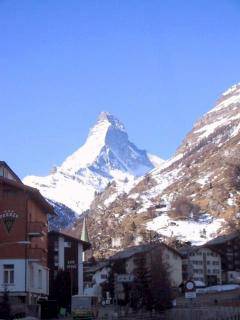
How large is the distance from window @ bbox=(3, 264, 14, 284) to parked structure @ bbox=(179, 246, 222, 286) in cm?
11476

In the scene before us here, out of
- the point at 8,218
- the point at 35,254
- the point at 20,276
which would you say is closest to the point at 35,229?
the point at 35,254

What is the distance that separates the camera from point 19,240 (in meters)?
65.6

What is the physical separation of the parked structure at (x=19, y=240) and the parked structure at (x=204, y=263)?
113 metres

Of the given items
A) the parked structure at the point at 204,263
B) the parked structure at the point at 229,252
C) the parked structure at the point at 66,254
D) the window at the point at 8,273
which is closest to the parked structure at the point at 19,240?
the window at the point at 8,273

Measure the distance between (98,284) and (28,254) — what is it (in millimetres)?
88732

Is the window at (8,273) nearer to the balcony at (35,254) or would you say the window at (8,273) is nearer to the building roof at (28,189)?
the balcony at (35,254)

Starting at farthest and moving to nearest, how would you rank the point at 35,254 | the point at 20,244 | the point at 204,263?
the point at 204,263 → the point at 35,254 → the point at 20,244

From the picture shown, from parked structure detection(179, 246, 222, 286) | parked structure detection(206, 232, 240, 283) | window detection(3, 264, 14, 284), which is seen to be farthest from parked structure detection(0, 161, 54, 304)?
parked structure detection(206, 232, 240, 283)

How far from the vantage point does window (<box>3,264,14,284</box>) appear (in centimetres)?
6500

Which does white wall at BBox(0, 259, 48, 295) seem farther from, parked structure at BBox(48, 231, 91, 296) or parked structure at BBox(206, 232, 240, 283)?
parked structure at BBox(206, 232, 240, 283)

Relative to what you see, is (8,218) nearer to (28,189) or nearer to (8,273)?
(28,189)

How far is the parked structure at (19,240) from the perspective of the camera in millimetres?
64625

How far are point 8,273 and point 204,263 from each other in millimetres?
121656

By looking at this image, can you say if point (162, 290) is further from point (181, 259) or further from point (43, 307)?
point (181, 259)
